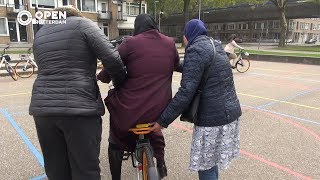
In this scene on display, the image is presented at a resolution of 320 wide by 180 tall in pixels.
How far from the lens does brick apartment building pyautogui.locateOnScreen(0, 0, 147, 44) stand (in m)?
33.2

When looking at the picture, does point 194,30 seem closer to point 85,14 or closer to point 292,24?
point 85,14

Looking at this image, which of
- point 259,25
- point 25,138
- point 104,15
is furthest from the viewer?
point 259,25

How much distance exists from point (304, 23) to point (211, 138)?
95.2 m

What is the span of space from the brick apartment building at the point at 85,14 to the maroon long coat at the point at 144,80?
85.5 feet

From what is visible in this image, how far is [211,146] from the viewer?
9.12 feet

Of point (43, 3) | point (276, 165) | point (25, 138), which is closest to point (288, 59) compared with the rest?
point (276, 165)

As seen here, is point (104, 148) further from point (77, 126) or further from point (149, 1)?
point (149, 1)

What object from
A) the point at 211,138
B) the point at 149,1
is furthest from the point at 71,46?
the point at 149,1

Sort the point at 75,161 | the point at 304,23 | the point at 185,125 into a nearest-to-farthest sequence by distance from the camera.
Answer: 1. the point at 75,161
2. the point at 185,125
3. the point at 304,23

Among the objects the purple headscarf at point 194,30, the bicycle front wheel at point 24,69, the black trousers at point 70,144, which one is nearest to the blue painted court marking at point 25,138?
the black trousers at point 70,144

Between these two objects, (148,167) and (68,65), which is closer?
(68,65)

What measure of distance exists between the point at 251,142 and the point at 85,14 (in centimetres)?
3890

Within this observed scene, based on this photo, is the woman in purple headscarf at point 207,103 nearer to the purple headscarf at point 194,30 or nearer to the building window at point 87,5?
the purple headscarf at point 194,30

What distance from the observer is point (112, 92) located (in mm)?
2895
